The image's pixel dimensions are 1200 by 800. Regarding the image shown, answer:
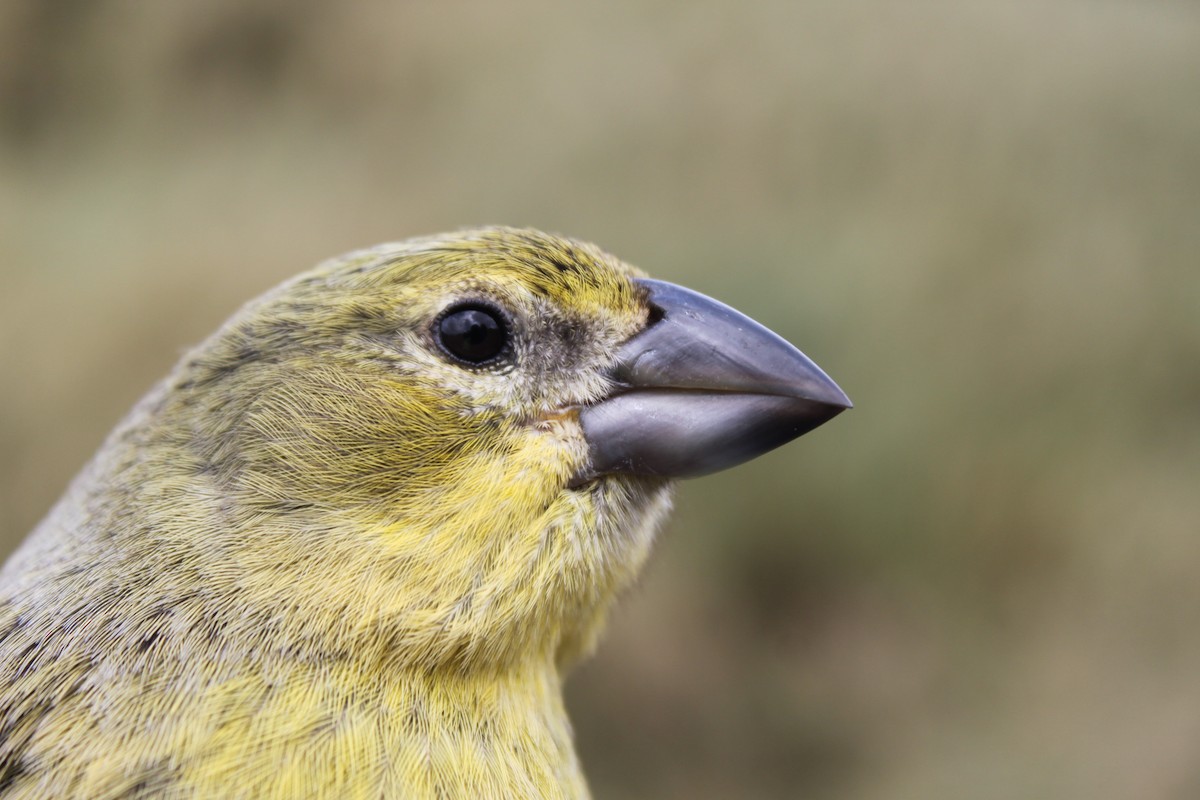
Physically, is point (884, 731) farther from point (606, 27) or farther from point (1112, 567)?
point (606, 27)

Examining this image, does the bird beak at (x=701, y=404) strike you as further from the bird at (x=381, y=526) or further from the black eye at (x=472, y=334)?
the black eye at (x=472, y=334)

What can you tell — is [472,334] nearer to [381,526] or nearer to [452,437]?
[452,437]

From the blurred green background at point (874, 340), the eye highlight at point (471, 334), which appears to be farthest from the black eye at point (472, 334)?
the blurred green background at point (874, 340)

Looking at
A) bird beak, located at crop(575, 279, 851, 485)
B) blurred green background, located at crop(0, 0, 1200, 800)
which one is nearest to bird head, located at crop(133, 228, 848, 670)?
bird beak, located at crop(575, 279, 851, 485)

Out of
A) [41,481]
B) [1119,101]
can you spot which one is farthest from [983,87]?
[41,481]

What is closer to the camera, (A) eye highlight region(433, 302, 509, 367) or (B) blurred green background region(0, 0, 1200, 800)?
(A) eye highlight region(433, 302, 509, 367)

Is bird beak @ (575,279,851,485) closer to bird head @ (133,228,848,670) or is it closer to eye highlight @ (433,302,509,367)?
bird head @ (133,228,848,670)
